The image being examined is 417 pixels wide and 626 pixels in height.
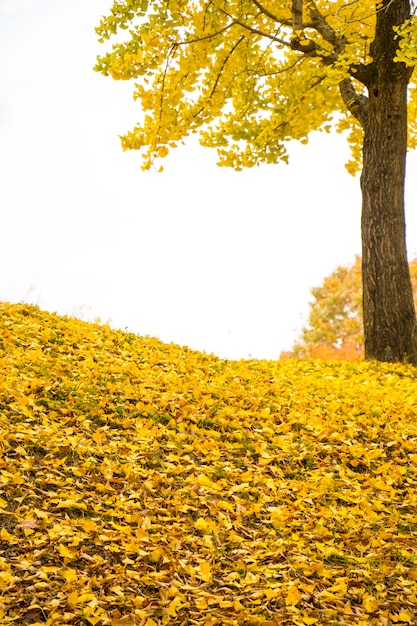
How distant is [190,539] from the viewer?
3.91 metres

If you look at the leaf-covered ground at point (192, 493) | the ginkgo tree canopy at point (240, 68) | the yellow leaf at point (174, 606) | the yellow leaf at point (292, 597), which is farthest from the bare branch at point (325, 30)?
the yellow leaf at point (174, 606)

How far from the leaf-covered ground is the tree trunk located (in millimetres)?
1956

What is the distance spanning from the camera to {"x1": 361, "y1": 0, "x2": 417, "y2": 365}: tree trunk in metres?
8.71

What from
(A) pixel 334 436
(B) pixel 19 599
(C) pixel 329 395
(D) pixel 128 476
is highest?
(C) pixel 329 395

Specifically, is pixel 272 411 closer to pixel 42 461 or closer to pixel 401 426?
pixel 401 426

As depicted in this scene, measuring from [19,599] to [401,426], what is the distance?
4.01 metres

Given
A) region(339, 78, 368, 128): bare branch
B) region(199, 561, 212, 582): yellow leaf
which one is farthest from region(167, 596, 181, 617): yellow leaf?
region(339, 78, 368, 128): bare branch

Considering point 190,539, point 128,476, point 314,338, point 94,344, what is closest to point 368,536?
point 190,539

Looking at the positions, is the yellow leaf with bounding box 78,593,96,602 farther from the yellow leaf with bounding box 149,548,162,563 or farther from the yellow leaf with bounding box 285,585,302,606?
the yellow leaf with bounding box 285,585,302,606

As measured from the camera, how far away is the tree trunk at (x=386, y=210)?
8.71 metres

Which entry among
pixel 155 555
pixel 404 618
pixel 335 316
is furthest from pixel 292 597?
pixel 335 316

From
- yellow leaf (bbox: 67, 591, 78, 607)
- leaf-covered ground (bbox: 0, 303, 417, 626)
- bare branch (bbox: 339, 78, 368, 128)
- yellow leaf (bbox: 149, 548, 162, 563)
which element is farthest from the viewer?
bare branch (bbox: 339, 78, 368, 128)

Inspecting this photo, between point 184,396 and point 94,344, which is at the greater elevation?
point 94,344

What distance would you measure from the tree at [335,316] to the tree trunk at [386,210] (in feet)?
43.1
